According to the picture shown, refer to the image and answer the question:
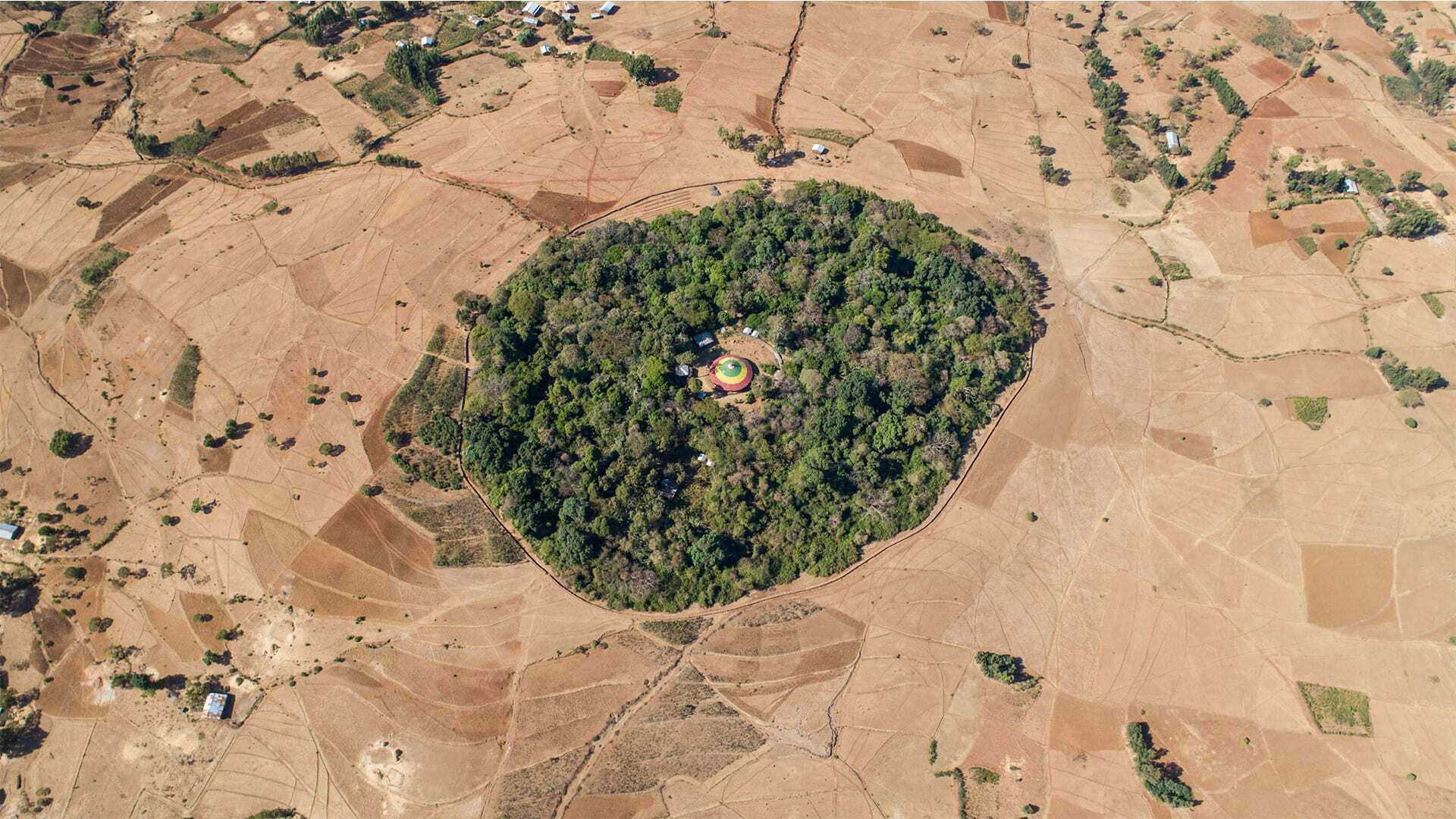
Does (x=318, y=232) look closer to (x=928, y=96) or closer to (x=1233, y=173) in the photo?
(x=928, y=96)

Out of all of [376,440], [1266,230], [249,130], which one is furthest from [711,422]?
[1266,230]

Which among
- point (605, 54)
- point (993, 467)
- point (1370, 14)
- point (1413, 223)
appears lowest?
point (993, 467)

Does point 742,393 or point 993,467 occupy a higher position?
point 742,393

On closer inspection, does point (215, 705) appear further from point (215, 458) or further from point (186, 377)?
point (186, 377)

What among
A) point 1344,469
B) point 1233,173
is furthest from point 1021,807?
point 1233,173

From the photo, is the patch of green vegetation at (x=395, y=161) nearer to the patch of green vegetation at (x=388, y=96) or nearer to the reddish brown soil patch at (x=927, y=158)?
the patch of green vegetation at (x=388, y=96)

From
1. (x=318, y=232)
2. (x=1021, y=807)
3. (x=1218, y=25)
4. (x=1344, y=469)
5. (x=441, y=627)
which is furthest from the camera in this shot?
(x=1218, y=25)

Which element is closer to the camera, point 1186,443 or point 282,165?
point 1186,443

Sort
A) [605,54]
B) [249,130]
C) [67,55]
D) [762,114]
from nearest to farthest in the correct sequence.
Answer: [249,130] < [762,114] < [67,55] < [605,54]
